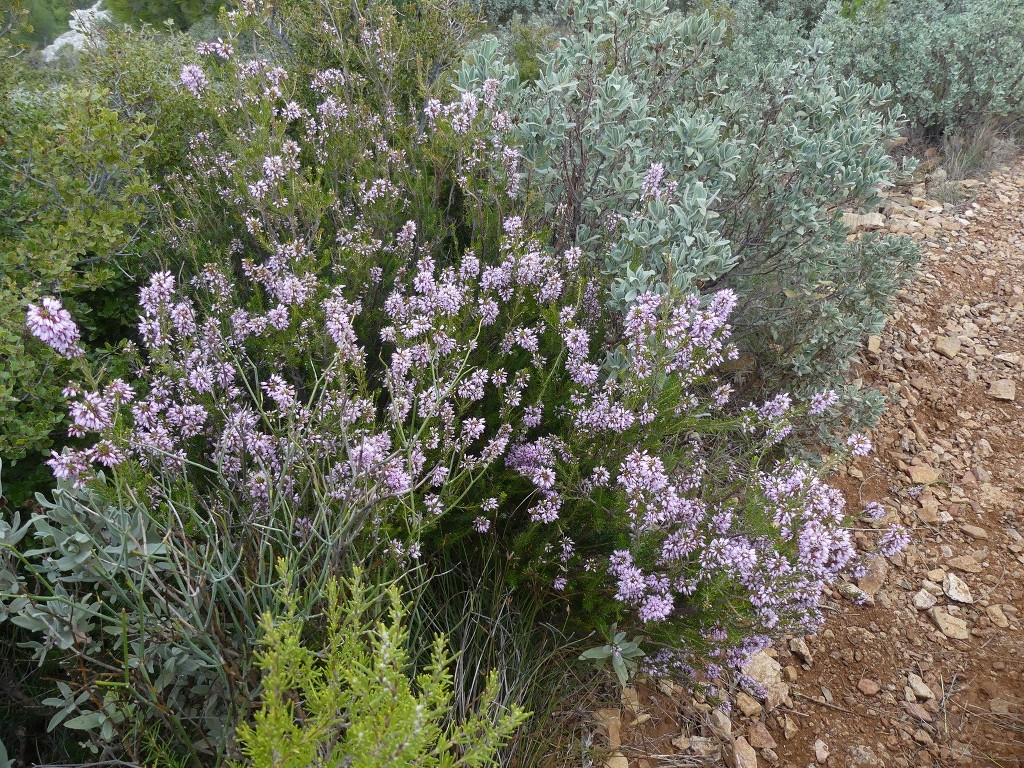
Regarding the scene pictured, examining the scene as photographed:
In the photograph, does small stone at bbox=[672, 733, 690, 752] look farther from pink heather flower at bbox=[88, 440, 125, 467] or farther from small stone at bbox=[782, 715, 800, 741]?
pink heather flower at bbox=[88, 440, 125, 467]

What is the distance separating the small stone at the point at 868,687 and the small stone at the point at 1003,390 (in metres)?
2.35

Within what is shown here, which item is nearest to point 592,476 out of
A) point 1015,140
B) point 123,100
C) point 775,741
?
point 775,741

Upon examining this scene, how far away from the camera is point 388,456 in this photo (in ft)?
6.36

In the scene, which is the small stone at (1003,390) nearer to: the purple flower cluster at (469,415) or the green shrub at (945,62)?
the purple flower cluster at (469,415)

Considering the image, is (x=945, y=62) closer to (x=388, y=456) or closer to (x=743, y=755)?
(x=743, y=755)

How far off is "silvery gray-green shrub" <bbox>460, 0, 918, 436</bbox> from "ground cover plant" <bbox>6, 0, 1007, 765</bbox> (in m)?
0.02

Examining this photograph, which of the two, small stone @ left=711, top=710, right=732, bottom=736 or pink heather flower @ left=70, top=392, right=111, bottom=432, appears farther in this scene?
small stone @ left=711, top=710, right=732, bottom=736

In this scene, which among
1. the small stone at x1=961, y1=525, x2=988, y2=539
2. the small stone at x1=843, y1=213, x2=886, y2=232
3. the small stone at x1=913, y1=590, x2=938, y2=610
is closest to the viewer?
the small stone at x1=913, y1=590, x2=938, y2=610

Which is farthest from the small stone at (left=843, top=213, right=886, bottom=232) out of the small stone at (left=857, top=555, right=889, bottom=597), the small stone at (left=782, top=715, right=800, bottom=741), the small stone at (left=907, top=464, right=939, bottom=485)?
the small stone at (left=782, top=715, right=800, bottom=741)

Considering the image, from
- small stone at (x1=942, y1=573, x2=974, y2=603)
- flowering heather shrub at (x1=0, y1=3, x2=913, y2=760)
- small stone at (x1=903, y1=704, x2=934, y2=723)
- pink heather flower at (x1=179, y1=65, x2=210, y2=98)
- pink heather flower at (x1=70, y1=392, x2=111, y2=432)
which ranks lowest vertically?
small stone at (x1=903, y1=704, x2=934, y2=723)

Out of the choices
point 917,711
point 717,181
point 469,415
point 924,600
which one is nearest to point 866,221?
point 717,181

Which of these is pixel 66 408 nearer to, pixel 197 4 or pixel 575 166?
pixel 575 166

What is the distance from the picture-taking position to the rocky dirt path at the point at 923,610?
2.57 metres

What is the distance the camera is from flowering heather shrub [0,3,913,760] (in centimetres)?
179
